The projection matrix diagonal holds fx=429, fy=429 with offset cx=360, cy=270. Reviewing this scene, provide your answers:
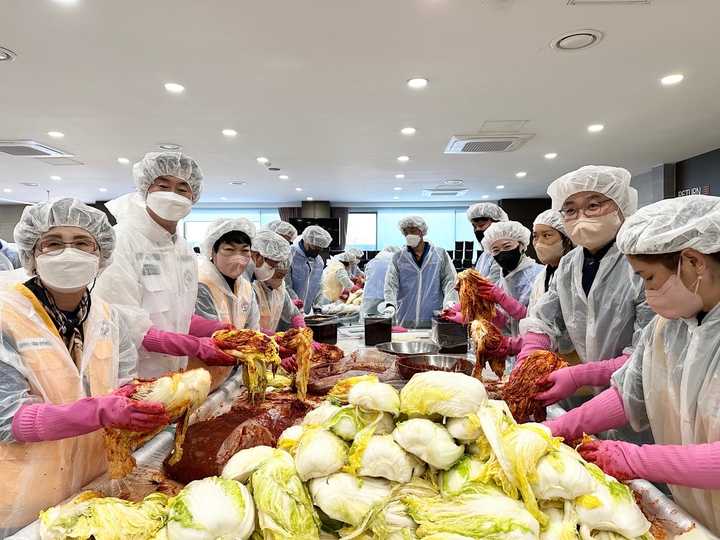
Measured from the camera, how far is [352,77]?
5234 mm

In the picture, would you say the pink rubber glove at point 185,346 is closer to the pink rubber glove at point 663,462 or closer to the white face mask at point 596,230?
the pink rubber glove at point 663,462

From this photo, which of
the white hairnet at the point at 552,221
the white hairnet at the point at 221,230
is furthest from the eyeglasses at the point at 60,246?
the white hairnet at the point at 552,221

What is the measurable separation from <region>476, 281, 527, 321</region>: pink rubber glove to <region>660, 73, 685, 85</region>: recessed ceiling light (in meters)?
3.88

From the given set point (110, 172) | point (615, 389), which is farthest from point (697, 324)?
point (110, 172)

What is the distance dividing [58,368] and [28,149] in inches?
351

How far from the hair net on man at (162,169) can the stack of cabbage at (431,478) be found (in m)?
2.20

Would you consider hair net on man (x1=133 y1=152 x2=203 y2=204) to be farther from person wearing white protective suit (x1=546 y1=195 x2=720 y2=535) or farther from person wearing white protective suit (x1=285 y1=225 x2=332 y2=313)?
person wearing white protective suit (x1=285 y1=225 x2=332 y2=313)

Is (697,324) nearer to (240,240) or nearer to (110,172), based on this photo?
(240,240)

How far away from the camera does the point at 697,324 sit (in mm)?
1441

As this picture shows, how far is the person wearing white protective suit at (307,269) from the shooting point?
6.96m

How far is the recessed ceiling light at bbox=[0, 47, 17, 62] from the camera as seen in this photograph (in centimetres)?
447

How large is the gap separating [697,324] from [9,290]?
2497mm

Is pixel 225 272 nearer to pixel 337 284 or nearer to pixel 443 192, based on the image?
pixel 337 284

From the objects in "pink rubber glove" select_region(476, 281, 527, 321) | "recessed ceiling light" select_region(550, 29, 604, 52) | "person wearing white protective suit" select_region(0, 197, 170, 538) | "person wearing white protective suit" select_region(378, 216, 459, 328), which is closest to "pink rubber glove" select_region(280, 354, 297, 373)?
"person wearing white protective suit" select_region(0, 197, 170, 538)
